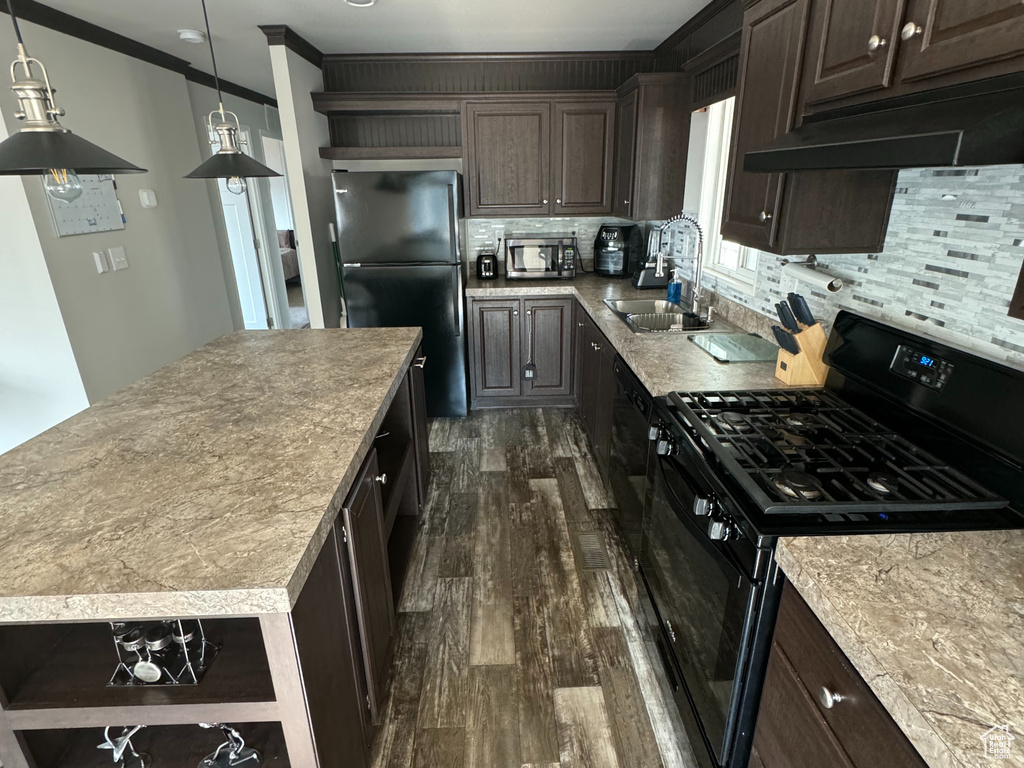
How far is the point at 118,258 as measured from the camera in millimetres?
3262

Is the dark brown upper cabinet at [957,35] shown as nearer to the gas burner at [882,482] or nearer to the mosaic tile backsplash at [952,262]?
the mosaic tile backsplash at [952,262]

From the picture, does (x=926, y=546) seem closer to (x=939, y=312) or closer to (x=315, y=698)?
(x=939, y=312)

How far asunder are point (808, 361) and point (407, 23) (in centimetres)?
274

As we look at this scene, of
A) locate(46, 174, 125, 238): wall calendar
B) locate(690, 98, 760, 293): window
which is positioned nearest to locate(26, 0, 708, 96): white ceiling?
locate(690, 98, 760, 293): window

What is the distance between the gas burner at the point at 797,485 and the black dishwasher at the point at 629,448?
69 centimetres

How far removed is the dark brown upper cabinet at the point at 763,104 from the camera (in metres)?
1.49

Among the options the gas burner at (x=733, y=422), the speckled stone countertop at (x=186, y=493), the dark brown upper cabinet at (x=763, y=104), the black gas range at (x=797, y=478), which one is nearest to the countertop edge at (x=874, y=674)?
the black gas range at (x=797, y=478)

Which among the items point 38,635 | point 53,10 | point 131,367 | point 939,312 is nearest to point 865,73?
point 939,312

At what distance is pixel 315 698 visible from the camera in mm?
1039

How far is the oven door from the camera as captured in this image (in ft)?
3.75

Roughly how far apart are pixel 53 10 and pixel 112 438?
2716 millimetres

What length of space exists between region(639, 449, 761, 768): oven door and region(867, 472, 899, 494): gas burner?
30 cm

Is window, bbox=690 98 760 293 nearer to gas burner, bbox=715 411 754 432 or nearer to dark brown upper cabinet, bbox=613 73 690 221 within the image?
dark brown upper cabinet, bbox=613 73 690 221

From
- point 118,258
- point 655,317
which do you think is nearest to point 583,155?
point 655,317
